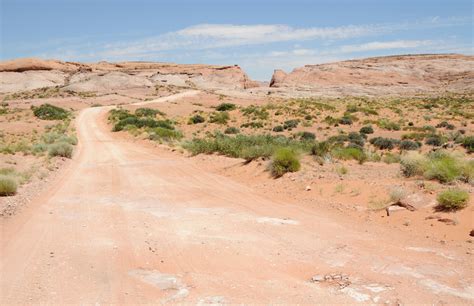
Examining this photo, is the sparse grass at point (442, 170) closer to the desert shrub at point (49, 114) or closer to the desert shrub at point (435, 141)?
the desert shrub at point (435, 141)

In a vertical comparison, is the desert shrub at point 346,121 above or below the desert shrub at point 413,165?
below

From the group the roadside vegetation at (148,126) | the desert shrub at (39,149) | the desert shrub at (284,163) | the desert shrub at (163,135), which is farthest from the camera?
the roadside vegetation at (148,126)

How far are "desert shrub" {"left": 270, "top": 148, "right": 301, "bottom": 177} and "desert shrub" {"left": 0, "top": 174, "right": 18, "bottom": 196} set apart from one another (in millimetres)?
7356

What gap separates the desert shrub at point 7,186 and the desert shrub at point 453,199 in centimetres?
1048

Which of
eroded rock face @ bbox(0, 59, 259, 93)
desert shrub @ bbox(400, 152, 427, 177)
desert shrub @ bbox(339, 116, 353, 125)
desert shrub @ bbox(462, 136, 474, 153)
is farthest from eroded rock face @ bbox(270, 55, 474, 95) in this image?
desert shrub @ bbox(400, 152, 427, 177)

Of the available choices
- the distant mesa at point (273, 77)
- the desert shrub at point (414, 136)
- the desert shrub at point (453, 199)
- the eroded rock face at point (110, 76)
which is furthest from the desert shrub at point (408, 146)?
the eroded rock face at point (110, 76)

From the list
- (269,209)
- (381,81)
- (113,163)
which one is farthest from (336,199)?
(381,81)

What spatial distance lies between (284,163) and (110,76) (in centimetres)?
8715

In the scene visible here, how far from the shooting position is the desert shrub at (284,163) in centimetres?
1413

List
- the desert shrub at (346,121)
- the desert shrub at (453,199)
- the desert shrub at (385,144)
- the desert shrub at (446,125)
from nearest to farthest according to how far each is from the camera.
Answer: the desert shrub at (453,199) → the desert shrub at (385,144) → the desert shrub at (446,125) → the desert shrub at (346,121)

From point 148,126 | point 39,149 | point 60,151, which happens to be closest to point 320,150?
point 60,151

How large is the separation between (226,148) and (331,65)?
4128 inches

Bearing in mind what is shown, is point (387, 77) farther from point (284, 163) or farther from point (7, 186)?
Result: point (7, 186)

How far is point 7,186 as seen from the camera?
12281mm
